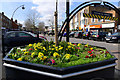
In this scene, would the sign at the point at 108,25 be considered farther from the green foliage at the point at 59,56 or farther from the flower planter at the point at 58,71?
the flower planter at the point at 58,71

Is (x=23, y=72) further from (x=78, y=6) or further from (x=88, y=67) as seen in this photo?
(x=78, y=6)

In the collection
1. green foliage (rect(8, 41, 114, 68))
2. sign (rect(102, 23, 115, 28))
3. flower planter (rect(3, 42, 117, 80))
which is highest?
sign (rect(102, 23, 115, 28))

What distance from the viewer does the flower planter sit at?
1.80m

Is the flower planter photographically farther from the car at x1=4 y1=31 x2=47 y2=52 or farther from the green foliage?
the car at x1=4 y1=31 x2=47 y2=52

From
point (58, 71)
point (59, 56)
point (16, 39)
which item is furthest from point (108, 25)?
point (58, 71)

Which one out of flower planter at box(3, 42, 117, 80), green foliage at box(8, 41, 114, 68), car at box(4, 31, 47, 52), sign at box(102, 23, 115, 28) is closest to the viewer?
flower planter at box(3, 42, 117, 80)

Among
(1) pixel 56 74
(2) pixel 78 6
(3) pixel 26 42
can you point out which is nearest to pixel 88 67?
(1) pixel 56 74

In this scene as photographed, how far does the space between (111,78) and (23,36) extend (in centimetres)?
702

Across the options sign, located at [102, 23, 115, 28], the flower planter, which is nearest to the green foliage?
the flower planter

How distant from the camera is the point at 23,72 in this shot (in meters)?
2.07

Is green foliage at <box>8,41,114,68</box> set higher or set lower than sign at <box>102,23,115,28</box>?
lower

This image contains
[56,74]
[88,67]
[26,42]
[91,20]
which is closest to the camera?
[56,74]

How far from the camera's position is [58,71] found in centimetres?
179

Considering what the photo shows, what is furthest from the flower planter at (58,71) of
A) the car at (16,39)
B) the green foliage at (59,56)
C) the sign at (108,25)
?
the sign at (108,25)
